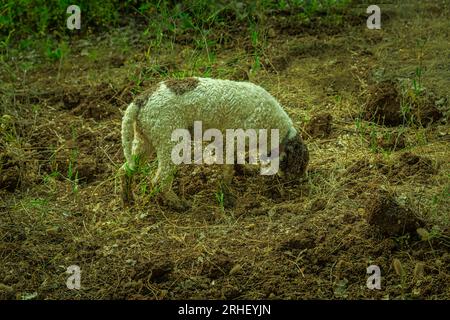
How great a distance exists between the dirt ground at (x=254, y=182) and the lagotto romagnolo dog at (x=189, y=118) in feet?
0.78

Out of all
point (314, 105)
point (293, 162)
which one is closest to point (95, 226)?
point (293, 162)

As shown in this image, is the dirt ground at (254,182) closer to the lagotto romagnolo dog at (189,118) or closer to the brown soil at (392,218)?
the brown soil at (392,218)

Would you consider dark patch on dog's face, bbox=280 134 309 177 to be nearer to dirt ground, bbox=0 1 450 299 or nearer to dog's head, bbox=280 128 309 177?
dog's head, bbox=280 128 309 177

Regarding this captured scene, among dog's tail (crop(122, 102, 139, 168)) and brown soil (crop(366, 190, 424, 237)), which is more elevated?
dog's tail (crop(122, 102, 139, 168))

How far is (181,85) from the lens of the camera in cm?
499

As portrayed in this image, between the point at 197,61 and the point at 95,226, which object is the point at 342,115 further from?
Result: the point at 95,226

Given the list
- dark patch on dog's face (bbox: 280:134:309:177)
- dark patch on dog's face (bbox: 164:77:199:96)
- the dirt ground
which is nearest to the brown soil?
the dirt ground

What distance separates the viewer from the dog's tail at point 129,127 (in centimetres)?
497

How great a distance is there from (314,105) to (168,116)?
2.02 metres

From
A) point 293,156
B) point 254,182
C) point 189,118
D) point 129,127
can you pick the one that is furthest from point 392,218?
point 129,127

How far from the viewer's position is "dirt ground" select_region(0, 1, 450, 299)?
431 cm

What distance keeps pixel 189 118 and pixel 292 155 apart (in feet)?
2.68

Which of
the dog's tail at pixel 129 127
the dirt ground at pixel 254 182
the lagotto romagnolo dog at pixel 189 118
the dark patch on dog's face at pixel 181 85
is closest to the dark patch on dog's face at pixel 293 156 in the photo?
the lagotto romagnolo dog at pixel 189 118

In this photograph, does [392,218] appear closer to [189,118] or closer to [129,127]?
[189,118]
